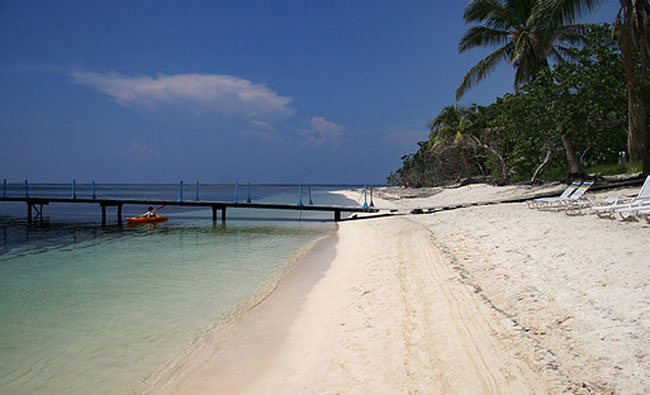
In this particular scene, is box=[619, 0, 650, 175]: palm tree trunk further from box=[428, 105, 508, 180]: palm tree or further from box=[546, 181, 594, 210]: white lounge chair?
box=[428, 105, 508, 180]: palm tree

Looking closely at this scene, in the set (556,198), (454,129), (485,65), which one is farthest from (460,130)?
(556,198)

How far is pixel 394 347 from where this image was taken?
3.72 m

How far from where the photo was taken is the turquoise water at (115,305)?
13.6ft

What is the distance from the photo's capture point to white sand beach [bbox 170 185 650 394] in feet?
9.77

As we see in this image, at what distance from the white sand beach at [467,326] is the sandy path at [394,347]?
0.05 ft

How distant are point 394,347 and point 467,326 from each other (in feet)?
2.81

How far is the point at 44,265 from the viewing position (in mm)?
10336

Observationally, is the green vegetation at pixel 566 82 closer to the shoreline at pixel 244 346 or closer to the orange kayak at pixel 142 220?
the shoreline at pixel 244 346

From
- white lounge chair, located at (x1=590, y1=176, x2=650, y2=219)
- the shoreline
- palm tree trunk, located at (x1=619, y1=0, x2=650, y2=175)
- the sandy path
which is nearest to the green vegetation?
palm tree trunk, located at (x1=619, y1=0, x2=650, y2=175)

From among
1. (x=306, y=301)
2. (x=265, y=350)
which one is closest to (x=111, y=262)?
(x=306, y=301)

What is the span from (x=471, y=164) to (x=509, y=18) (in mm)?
20084

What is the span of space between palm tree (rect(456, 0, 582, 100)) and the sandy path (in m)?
14.7

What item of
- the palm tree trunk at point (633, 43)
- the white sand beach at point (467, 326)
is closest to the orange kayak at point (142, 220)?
the white sand beach at point (467, 326)

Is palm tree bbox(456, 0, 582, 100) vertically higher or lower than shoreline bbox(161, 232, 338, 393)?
higher
